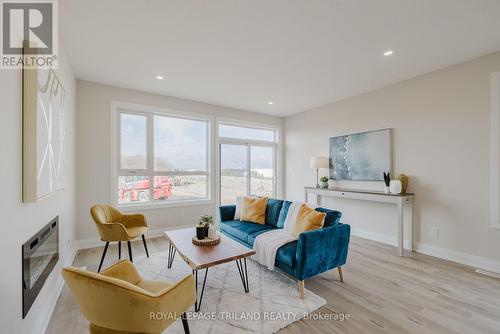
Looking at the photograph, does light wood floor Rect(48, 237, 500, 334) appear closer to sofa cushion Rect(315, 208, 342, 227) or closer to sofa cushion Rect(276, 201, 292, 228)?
sofa cushion Rect(315, 208, 342, 227)

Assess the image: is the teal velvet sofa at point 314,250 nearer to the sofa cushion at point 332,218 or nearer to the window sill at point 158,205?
the sofa cushion at point 332,218

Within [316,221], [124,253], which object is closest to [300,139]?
[316,221]

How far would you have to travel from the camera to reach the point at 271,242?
246 centimetres

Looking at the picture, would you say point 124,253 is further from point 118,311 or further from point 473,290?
point 473,290

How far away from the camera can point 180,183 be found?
Result: 4.51 metres

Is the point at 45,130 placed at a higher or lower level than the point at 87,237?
higher

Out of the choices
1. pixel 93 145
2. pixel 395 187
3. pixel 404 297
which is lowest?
pixel 404 297

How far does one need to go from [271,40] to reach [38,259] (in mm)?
2950

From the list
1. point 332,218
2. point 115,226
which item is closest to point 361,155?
point 332,218

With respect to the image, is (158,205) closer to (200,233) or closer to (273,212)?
(200,233)

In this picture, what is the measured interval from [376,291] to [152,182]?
12.7ft

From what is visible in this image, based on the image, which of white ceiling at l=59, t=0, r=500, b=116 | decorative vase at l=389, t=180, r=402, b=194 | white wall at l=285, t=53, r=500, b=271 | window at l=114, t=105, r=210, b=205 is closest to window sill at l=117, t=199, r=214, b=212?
window at l=114, t=105, r=210, b=205

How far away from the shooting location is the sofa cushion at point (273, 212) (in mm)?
3254

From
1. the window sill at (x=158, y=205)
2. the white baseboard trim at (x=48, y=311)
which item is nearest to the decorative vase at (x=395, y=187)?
the window sill at (x=158, y=205)
